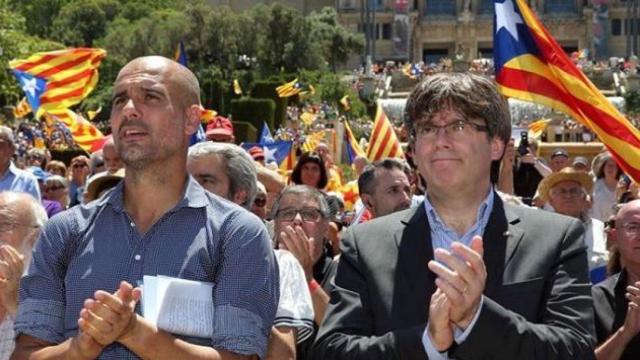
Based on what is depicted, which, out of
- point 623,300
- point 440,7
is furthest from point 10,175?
point 440,7

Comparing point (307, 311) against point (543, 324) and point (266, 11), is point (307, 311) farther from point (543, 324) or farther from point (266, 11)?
point (266, 11)

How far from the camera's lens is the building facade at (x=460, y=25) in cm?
6981

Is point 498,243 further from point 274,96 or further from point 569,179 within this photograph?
point 274,96

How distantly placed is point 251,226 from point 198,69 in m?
42.2

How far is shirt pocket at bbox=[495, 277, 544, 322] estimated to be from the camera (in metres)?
3.04

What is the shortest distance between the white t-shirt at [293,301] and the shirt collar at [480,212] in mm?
460

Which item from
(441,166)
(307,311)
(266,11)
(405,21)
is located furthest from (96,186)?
(405,21)

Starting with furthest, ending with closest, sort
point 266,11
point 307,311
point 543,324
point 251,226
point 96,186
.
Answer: point 266,11
point 96,186
point 307,311
point 251,226
point 543,324

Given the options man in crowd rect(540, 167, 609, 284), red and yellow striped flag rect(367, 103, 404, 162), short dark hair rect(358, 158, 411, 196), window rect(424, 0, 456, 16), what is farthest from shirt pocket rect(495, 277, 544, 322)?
window rect(424, 0, 456, 16)

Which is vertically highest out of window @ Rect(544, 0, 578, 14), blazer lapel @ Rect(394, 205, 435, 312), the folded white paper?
blazer lapel @ Rect(394, 205, 435, 312)

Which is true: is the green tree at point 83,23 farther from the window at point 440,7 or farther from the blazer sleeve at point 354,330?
the blazer sleeve at point 354,330

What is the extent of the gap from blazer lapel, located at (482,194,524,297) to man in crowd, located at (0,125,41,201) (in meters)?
4.67

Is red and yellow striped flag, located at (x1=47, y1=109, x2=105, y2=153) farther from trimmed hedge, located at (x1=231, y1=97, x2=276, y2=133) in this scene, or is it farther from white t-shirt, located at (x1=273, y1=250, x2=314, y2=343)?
trimmed hedge, located at (x1=231, y1=97, x2=276, y2=133)

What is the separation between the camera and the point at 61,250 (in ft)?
10.5
